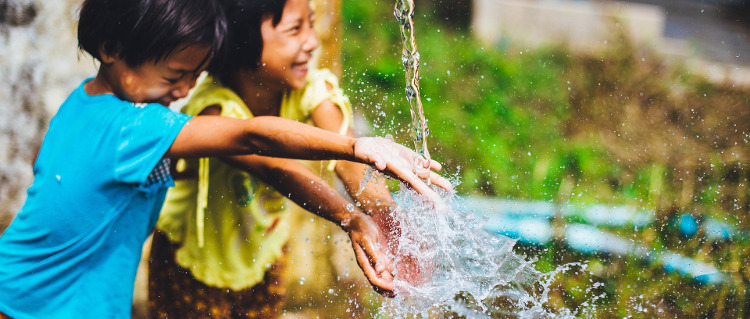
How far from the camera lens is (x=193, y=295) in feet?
6.78

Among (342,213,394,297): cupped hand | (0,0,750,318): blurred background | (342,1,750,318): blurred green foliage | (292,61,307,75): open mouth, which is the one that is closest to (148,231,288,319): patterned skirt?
(0,0,750,318): blurred background

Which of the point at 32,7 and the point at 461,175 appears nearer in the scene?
the point at 32,7

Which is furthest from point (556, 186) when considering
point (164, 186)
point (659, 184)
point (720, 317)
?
point (164, 186)

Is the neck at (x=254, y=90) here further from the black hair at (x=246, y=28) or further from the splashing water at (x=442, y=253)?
the splashing water at (x=442, y=253)

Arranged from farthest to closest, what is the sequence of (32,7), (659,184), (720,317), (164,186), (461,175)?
1. (461,175)
2. (659,184)
3. (720,317)
4. (32,7)
5. (164,186)

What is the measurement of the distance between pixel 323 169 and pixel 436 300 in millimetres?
643

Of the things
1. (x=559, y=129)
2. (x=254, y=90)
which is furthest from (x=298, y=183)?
(x=559, y=129)

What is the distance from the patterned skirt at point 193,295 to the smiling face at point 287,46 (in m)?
0.60

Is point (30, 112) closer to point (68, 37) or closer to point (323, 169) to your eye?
point (68, 37)

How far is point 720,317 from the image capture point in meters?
2.35

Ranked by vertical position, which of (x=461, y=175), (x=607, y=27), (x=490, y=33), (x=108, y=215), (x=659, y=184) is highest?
(x=607, y=27)

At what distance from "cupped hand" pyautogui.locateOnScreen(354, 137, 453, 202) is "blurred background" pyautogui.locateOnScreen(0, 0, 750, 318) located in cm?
118

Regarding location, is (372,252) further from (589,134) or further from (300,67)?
(589,134)

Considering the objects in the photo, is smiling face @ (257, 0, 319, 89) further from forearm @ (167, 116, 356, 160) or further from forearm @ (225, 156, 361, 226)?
forearm @ (167, 116, 356, 160)
